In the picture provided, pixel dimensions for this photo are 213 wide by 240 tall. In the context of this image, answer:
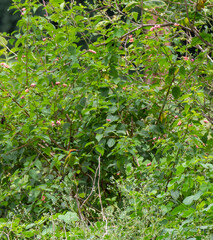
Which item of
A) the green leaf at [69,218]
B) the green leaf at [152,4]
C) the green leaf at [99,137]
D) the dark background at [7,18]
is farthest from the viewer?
the dark background at [7,18]

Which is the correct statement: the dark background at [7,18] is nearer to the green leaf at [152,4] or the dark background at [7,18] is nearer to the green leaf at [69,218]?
the green leaf at [152,4]

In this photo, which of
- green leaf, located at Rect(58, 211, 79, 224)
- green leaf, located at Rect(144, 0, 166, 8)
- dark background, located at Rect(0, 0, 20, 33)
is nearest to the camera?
green leaf, located at Rect(58, 211, 79, 224)

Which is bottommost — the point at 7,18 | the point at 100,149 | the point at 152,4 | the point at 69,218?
the point at 7,18

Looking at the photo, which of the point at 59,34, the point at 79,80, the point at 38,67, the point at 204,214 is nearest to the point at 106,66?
the point at 79,80

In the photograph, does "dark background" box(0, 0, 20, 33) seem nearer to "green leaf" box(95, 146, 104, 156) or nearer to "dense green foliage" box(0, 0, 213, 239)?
"dense green foliage" box(0, 0, 213, 239)

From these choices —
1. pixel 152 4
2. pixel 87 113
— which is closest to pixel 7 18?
pixel 152 4

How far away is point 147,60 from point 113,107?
646mm

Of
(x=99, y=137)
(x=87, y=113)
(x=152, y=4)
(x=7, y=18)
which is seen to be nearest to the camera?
(x=99, y=137)

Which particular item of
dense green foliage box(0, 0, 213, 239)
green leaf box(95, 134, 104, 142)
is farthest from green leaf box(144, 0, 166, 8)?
green leaf box(95, 134, 104, 142)

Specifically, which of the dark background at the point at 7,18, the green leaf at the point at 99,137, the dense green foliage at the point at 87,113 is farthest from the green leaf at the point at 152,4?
the dark background at the point at 7,18

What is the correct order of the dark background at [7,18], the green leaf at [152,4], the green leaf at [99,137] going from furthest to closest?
the dark background at [7,18] < the green leaf at [152,4] < the green leaf at [99,137]

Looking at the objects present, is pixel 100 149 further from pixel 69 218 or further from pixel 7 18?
pixel 7 18

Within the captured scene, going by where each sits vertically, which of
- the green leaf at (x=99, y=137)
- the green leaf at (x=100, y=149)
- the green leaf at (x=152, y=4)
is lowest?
the green leaf at (x=100, y=149)

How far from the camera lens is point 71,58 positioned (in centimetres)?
281
